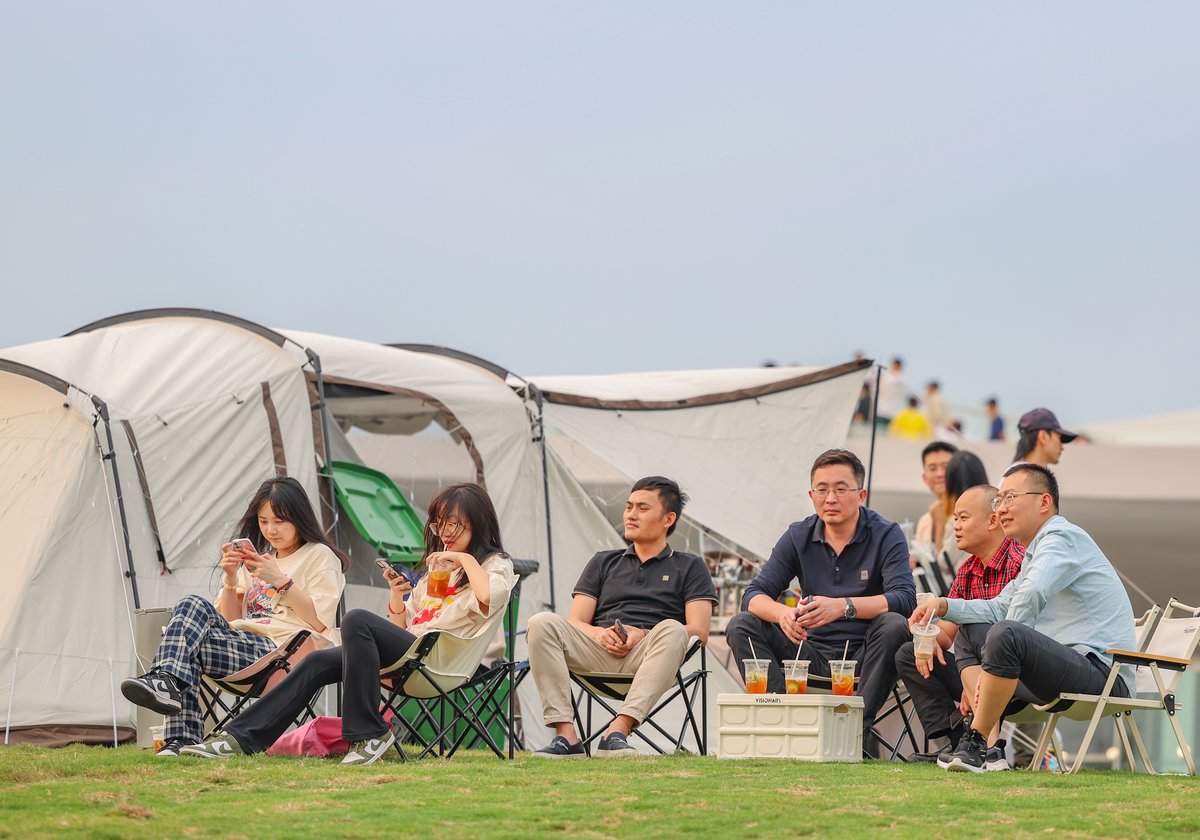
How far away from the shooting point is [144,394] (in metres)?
6.32

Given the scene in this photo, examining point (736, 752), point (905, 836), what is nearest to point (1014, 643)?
point (736, 752)

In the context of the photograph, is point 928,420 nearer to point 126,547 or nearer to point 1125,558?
point 1125,558

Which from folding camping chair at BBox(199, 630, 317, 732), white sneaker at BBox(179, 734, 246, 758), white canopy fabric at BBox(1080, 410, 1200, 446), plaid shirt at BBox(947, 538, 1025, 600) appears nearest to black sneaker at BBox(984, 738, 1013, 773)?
plaid shirt at BBox(947, 538, 1025, 600)

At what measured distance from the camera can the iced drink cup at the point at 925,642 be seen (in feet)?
15.2

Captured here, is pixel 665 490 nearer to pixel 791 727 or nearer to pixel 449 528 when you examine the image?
pixel 449 528

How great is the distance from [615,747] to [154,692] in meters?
1.43

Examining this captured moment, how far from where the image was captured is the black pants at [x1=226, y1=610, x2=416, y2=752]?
15.0 ft

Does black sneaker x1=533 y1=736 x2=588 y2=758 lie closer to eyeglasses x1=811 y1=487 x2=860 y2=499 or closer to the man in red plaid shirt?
the man in red plaid shirt

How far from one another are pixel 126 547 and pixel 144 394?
72cm

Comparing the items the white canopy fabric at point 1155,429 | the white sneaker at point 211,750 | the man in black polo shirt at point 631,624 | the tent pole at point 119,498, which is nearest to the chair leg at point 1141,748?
the man in black polo shirt at point 631,624

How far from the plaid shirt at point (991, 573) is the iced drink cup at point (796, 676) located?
70cm

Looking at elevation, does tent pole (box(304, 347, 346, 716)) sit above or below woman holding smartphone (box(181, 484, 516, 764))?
above

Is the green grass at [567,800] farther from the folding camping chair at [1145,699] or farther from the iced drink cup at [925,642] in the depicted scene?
the iced drink cup at [925,642]

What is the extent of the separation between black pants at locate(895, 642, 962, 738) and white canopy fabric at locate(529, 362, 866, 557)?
2545mm
